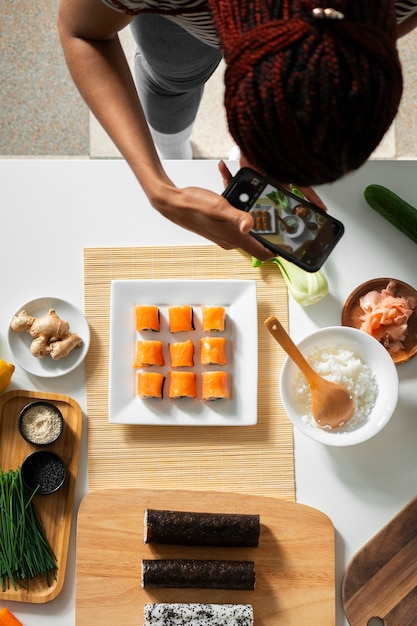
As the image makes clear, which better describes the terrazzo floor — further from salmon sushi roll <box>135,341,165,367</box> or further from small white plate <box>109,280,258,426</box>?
salmon sushi roll <box>135,341,165,367</box>

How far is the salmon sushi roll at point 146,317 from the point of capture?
1.53 metres

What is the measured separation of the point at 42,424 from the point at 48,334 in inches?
8.2

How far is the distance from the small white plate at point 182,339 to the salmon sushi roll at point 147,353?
33 mm

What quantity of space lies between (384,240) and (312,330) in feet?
0.94

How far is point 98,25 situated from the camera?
1.04 metres

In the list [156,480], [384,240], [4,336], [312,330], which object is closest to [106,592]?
[156,480]

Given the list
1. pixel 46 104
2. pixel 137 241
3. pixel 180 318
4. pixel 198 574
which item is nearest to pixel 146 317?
pixel 180 318

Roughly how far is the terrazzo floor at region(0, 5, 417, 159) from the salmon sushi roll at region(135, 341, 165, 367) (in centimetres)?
94

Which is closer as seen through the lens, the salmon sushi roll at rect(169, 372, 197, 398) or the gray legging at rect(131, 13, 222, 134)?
the gray legging at rect(131, 13, 222, 134)

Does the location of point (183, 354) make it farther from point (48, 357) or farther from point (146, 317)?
point (48, 357)

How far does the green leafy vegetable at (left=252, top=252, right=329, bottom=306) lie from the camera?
59.6 inches

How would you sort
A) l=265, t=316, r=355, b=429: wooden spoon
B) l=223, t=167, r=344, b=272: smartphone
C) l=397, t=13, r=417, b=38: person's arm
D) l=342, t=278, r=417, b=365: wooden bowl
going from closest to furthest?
l=397, t=13, r=417, b=38: person's arm, l=223, t=167, r=344, b=272: smartphone, l=265, t=316, r=355, b=429: wooden spoon, l=342, t=278, r=417, b=365: wooden bowl

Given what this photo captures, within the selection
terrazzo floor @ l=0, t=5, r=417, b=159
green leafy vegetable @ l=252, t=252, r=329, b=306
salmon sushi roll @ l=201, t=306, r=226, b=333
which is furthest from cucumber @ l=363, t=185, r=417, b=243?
terrazzo floor @ l=0, t=5, r=417, b=159

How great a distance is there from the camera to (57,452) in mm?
1544
